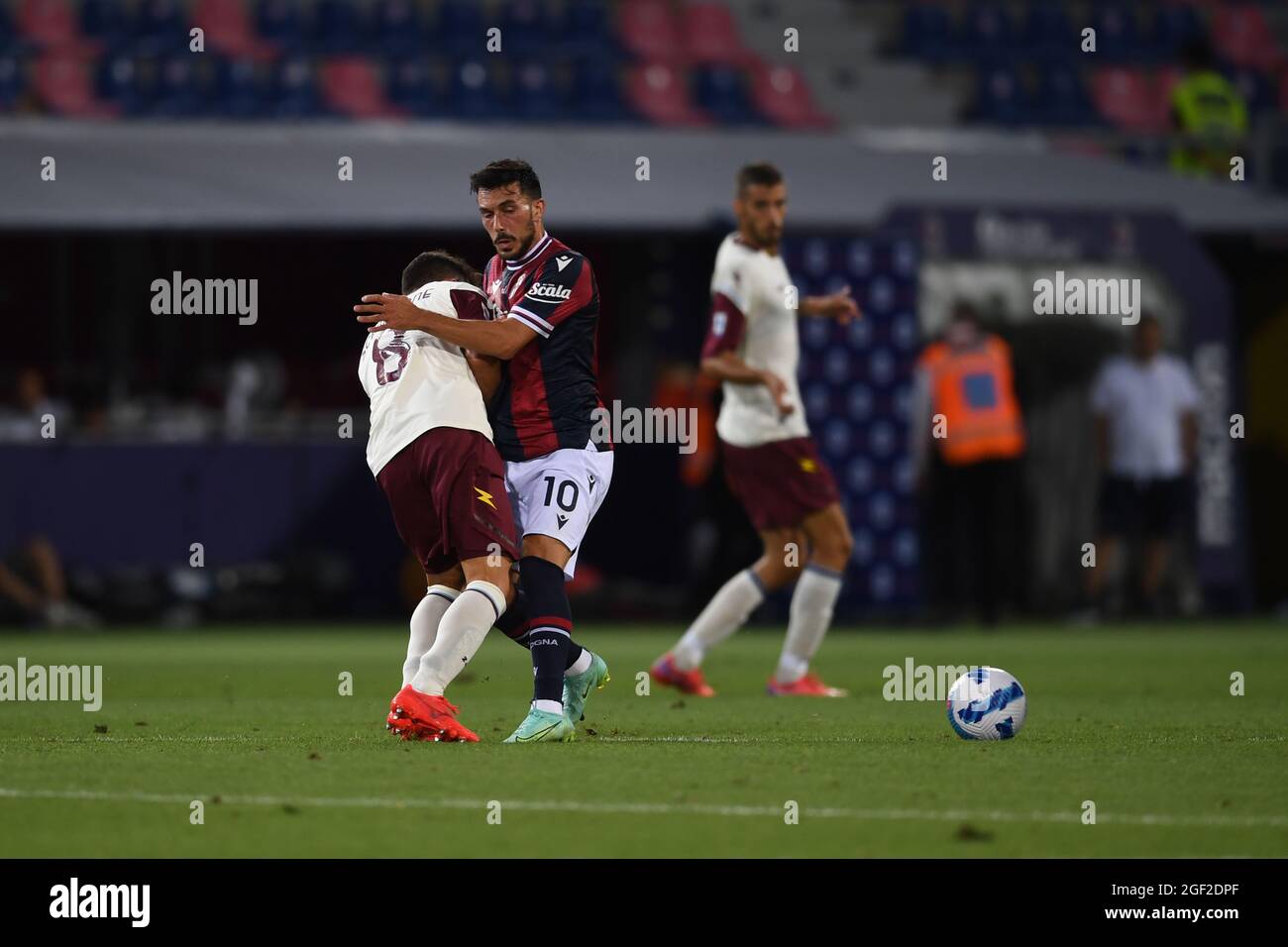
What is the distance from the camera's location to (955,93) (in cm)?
2486

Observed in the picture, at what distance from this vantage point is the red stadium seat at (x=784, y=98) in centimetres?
2394

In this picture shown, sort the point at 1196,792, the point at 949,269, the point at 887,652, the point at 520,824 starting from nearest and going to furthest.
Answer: the point at 520,824 < the point at 1196,792 < the point at 887,652 < the point at 949,269

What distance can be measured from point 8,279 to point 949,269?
429 inches

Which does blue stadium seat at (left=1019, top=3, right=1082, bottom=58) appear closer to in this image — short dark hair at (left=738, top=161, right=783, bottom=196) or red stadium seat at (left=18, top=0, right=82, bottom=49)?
red stadium seat at (left=18, top=0, right=82, bottom=49)

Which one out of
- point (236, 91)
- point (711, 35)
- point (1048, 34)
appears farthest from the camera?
point (1048, 34)

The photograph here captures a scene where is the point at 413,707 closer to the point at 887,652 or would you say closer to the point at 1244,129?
the point at 887,652

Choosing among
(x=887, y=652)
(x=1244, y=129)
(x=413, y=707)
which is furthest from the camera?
(x=1244, y=129)

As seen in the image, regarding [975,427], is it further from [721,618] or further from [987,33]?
[987,33]

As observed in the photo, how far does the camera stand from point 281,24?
905 inches

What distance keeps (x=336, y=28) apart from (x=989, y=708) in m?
16.7

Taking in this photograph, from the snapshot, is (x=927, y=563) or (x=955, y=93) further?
(x=955, y=93)

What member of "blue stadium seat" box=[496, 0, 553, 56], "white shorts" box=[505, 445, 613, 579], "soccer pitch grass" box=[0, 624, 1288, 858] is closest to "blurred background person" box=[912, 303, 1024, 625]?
"soccer pitch grass" box=[0, 624, 1288, 858]

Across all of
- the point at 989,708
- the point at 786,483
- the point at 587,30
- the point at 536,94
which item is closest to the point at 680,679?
the point at 786,483
